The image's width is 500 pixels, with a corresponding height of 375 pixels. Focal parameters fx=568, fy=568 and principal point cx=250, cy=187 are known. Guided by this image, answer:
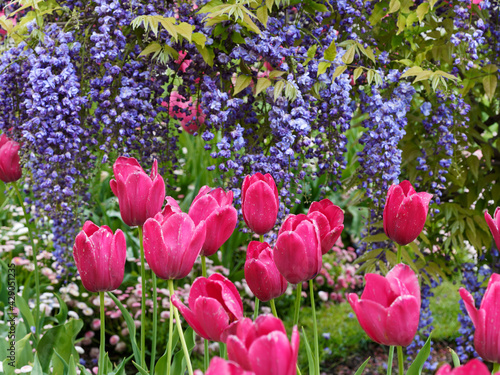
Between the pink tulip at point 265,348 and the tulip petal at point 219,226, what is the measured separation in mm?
377

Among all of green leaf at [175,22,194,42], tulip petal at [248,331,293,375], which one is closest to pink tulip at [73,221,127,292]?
tulip petal at [248,331,293,375]

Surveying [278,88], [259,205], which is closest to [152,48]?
[278,88]

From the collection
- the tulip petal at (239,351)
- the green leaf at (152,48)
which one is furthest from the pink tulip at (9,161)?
the tulip petal at (239,351)

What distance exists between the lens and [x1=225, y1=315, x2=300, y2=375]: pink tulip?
58cm

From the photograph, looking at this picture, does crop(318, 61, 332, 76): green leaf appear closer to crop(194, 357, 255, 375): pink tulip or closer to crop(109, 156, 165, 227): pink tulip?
crop(109, 156, 165, 227): pink tulip

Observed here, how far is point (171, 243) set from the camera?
0.86 metres

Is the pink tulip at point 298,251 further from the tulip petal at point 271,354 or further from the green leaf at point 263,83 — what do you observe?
the green leaf at point 263,83

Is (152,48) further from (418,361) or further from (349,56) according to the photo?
(418,361)

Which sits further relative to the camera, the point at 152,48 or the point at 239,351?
the point at 152,48

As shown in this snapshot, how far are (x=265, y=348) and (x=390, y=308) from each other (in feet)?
0.78

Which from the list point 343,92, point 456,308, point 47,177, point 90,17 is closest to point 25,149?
point 47,177

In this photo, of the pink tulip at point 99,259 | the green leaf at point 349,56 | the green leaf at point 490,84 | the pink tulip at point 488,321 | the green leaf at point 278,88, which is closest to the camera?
the pink tulip at point 488,321

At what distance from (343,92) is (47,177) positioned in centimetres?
102

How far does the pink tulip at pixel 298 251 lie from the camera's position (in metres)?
0.87
